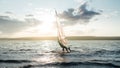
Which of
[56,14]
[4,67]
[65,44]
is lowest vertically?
[65,44]

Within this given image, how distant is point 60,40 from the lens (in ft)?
174

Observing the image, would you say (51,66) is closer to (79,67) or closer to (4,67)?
(79,67)

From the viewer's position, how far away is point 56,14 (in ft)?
170

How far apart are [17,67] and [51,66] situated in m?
4.41

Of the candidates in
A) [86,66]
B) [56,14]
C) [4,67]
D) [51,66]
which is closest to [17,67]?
[4,67]

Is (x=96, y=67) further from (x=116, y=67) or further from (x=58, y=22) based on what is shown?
(x=58, y=22)

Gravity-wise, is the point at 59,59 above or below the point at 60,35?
below

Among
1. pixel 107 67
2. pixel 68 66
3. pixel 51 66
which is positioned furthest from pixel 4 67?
pixel 107 67

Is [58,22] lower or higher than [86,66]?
higher

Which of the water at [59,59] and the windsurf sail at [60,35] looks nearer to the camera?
the water at [59,59]

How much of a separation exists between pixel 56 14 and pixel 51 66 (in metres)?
25.0

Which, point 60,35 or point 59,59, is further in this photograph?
point 60,35

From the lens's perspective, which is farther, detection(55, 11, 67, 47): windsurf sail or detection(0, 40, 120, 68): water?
detection(55, 11, 67, 47): windsurf sail

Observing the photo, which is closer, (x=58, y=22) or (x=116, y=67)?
(x=116, y=67)
